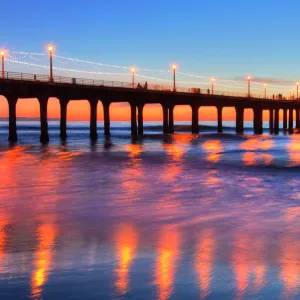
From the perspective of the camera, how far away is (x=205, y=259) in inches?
387

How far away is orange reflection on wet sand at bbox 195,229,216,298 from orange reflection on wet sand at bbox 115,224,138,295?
4.18 feet

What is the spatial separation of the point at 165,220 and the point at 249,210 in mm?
3190

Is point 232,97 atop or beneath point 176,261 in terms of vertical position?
atop

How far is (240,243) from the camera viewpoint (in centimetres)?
1120

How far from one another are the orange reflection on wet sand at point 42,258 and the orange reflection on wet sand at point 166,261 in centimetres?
195

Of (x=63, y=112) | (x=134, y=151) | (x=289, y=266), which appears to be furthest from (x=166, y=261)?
(x=63, y=112)

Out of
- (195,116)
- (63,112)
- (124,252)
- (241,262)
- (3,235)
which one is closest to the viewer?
(241,262)

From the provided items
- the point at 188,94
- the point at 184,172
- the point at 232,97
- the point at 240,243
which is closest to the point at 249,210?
the point at 240,243

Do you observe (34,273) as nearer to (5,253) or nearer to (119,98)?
(5,253)

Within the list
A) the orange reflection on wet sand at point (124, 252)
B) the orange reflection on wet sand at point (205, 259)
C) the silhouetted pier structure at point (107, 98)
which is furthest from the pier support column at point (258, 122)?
the orange reflection on wet sand at point (205, 259)

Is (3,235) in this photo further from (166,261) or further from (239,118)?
(239,118)

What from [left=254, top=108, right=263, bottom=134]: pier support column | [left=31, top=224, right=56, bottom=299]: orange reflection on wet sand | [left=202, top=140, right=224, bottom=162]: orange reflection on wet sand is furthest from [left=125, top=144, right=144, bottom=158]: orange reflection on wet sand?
[left=254, top=108, right=263, bottom=134]: pier support column

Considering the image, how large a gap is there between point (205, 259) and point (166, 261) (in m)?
0.79

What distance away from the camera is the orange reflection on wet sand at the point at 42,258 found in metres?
8.17
